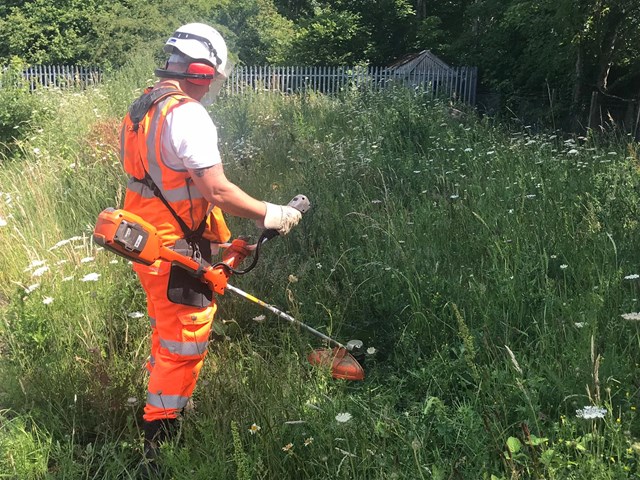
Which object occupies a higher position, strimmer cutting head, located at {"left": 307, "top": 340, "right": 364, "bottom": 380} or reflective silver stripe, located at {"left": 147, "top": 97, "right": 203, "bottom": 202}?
reflective silver stripe, located at {"left": 147, "top": 97, "right": 203, "bottom": 202}

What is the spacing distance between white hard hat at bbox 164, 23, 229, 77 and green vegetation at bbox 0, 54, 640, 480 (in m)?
1.15

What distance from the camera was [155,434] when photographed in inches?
94.0

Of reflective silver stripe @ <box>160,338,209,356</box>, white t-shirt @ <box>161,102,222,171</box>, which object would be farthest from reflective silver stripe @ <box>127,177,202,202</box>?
reflective silver stripe @ <box>160,338,209,356</box>

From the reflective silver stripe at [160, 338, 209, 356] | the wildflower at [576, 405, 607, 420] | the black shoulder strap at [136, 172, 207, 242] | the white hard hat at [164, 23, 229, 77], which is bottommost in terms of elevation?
the reflective silver stripe at [160, 338, 209, 356]

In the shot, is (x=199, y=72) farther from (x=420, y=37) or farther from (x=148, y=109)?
(x=420, y=37)

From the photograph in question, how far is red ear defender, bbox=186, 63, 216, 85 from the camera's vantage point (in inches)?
96.1

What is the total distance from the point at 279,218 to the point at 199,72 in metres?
0.73

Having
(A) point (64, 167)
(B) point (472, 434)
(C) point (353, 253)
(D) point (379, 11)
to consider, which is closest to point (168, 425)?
(B) point (472, 434)

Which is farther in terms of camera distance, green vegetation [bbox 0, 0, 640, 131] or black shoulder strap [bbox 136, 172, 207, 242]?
green vegetation [bbox 0, 0, 640, 131]

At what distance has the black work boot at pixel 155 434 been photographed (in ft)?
7.80

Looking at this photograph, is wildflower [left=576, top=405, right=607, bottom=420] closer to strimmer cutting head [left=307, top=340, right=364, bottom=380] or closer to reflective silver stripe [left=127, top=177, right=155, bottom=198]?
strimmer cutting head [left=307, top=340, right=364, bottom=380]

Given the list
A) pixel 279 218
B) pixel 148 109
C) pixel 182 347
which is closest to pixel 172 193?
pixel 148 109

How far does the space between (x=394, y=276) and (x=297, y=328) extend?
2.68 feet

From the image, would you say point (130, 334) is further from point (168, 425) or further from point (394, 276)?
point (394, 276)
